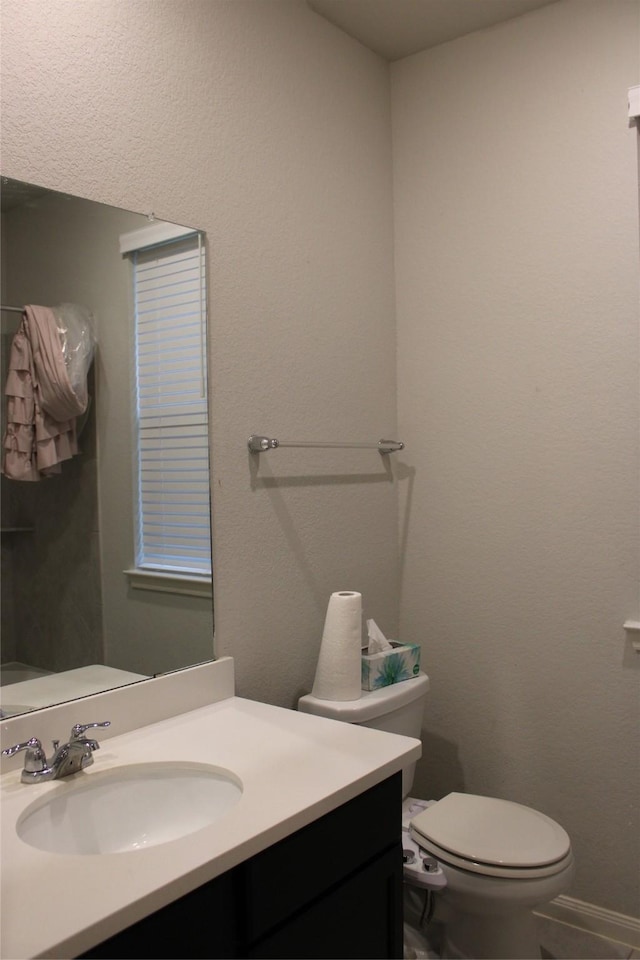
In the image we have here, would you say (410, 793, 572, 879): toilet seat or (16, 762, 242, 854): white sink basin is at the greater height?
(16, 762, 242, 854): white sink basin

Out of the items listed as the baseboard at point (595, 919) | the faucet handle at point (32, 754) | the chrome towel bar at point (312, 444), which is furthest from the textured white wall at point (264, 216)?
the baseboard at point (595, 919)

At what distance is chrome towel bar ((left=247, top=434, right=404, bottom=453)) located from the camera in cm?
185

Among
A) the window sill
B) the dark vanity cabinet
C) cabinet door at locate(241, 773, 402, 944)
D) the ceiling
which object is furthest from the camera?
the ceiling

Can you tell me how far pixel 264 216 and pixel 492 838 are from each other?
156cm

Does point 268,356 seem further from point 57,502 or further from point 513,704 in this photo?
point 513,704

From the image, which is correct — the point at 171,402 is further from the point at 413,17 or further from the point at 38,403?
the point at 413,17

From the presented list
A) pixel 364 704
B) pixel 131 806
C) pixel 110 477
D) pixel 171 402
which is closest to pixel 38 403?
pixel 110 477

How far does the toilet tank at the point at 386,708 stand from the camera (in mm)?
1839

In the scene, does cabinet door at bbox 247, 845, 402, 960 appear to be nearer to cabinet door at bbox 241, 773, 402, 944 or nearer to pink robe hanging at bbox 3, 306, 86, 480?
cabinet door at bbox 241, 773, 402, 944

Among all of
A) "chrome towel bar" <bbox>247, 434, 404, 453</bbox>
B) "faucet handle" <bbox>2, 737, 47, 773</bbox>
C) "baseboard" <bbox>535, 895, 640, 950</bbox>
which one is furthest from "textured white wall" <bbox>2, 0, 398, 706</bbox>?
"baseboard" <bbox>535, 895, 640, 950</bbox>

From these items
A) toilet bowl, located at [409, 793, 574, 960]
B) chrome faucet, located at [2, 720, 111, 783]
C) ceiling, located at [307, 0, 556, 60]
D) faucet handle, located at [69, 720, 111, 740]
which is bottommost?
toilet bowl, located at [409, 793, 574, 960]

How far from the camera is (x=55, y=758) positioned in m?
1.28

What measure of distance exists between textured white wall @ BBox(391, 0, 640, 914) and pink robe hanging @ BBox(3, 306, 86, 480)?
1.24 metres

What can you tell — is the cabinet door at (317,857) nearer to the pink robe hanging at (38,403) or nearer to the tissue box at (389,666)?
the tissue box at (389,666)
